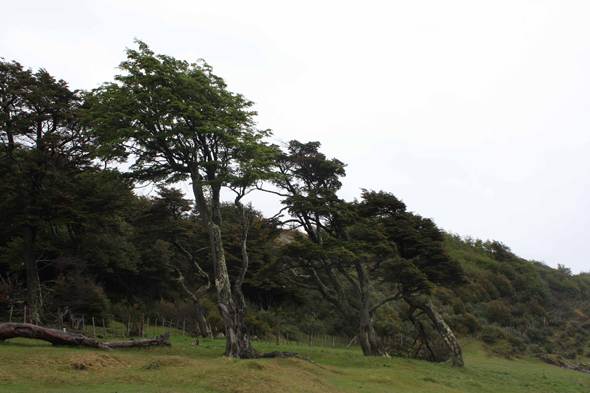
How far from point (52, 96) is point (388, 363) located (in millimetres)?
20616

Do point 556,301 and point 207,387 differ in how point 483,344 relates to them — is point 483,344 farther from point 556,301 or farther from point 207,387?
point 207,387

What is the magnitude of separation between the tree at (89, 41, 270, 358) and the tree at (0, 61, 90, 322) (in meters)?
3.94

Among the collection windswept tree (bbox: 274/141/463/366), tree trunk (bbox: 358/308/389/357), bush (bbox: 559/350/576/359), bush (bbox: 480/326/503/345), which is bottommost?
bush (bbox: 559/350/576/359)

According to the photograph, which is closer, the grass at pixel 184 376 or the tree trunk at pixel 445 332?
the grass at pixel 184 376

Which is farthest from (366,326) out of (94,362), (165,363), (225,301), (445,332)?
(94,362)

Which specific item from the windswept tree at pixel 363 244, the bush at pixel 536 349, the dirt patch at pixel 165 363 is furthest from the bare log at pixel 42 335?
the bush at pixel 536 349

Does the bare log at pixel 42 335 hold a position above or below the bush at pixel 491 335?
above

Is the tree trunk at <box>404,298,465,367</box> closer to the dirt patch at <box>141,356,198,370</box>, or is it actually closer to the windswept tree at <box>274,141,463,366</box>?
the windswept tree at <box>274,141,463,366</box>

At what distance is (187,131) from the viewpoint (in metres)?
14.1

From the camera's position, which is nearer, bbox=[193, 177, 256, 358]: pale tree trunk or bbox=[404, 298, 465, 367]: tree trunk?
bbox=[193, 177, 256, 358]: pale tree trunk

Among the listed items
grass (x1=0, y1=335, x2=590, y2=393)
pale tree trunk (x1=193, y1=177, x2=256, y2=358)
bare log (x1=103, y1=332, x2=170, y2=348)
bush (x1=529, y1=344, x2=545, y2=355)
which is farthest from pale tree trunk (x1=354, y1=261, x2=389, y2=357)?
bush (x1=529, y1=344, x2=545, y2=355)

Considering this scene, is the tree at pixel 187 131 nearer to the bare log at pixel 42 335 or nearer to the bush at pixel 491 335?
the bare log at pixel 42 335

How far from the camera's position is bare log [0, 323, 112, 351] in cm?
1041

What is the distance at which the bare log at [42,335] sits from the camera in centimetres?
1041
